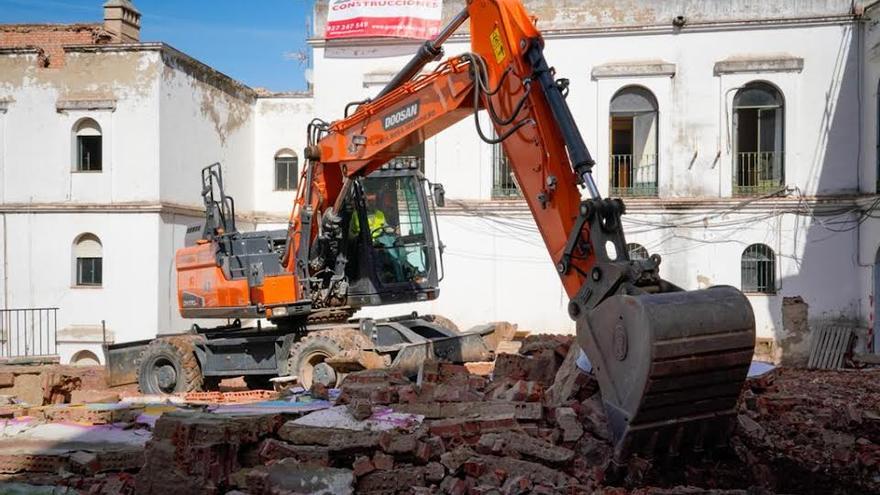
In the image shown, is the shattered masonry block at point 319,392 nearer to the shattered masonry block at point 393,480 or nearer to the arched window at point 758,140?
the shattered masonry block at point 393,480

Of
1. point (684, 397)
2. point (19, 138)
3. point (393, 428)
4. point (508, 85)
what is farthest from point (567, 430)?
point (19, 138)

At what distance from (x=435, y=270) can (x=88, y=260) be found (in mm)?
10526

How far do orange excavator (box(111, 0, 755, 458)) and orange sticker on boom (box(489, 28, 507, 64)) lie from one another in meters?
0.02

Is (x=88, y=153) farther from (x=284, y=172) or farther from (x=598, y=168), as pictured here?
(x=598, y=168)

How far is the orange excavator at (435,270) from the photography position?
5902 mm

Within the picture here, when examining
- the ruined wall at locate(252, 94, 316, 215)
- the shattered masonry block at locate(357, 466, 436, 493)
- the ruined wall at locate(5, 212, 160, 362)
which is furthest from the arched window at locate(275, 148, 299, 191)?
the shattered masonry block at locate(357, 466, 436, 493)

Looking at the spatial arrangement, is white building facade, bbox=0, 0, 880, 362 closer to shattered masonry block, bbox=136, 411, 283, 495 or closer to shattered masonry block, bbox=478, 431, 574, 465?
shattered masonry block, bbox=136, 411, 283, 495

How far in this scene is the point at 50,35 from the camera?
71.0 feet

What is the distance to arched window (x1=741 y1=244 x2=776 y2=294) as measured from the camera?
18172 millimetres

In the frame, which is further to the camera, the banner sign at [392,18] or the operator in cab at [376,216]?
the banner sign at [392,18]

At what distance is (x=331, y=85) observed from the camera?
65.2ft

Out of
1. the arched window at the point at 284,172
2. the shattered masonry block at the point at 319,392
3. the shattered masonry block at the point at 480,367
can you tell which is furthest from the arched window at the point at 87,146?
the shattered masonry block at the point at 319,392

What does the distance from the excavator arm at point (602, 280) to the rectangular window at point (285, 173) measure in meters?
13.4

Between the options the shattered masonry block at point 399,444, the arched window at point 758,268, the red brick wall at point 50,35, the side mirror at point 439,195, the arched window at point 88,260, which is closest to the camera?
the shattered masonry block at point 399,444
